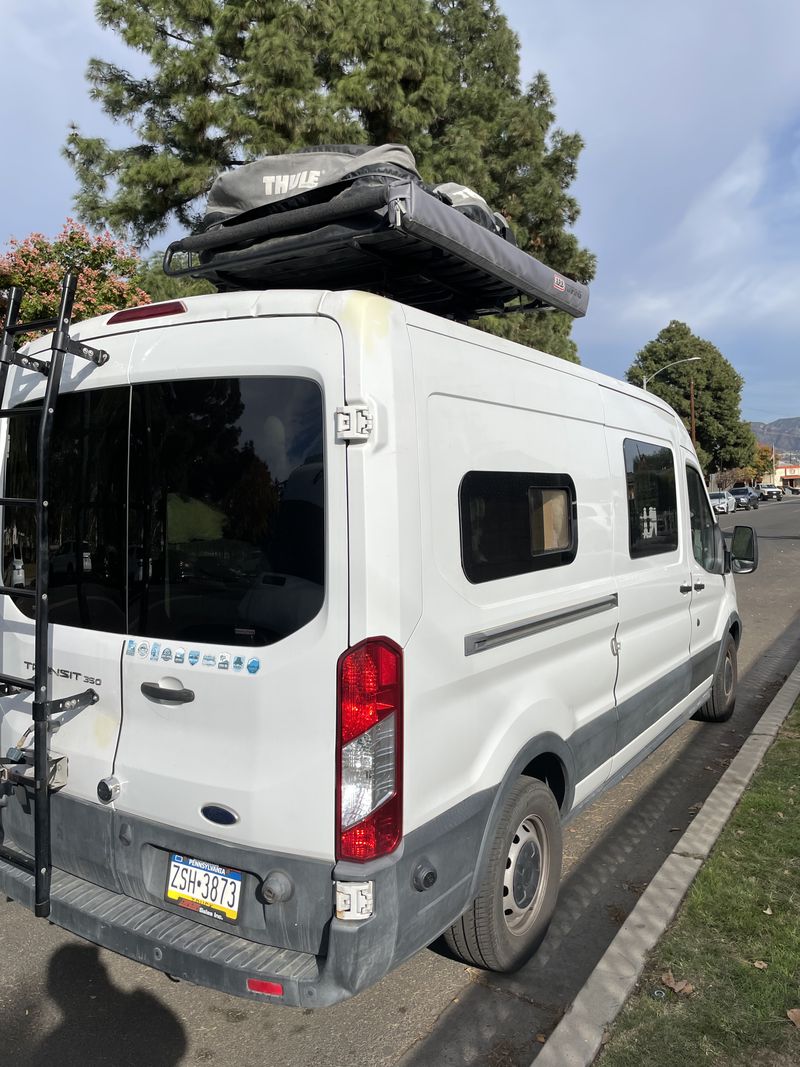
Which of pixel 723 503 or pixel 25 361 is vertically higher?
pixel 723 503

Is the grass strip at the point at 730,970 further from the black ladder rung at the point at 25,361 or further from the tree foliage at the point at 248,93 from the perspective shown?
the tree foliage at the point at 248,93

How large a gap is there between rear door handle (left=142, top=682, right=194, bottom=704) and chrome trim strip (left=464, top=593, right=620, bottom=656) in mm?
886

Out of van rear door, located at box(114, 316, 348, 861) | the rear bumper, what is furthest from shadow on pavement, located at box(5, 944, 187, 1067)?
van rear door, located at box(114, 316, 348, 861)

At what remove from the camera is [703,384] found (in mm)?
56500

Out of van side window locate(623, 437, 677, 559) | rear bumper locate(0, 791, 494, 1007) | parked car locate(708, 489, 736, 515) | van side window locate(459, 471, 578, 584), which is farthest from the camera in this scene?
parked car locate(708, 489, 736, 515)

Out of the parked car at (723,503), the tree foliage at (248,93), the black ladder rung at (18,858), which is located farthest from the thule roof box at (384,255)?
the parked car at (723,503)

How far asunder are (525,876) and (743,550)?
3454 millimetres

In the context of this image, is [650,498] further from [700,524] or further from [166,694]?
[166,694]

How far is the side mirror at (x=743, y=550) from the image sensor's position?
5.53m

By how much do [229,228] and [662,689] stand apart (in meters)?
3.28

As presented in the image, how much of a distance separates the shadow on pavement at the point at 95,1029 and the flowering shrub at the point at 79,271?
7.91 m

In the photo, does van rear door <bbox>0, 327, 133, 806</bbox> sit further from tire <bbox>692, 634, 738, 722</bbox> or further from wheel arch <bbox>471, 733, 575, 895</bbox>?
tire <bbox>692, 634, 738, 722</bbox>

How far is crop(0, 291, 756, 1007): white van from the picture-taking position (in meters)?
2.22

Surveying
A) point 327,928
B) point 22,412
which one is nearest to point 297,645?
point 327,928
